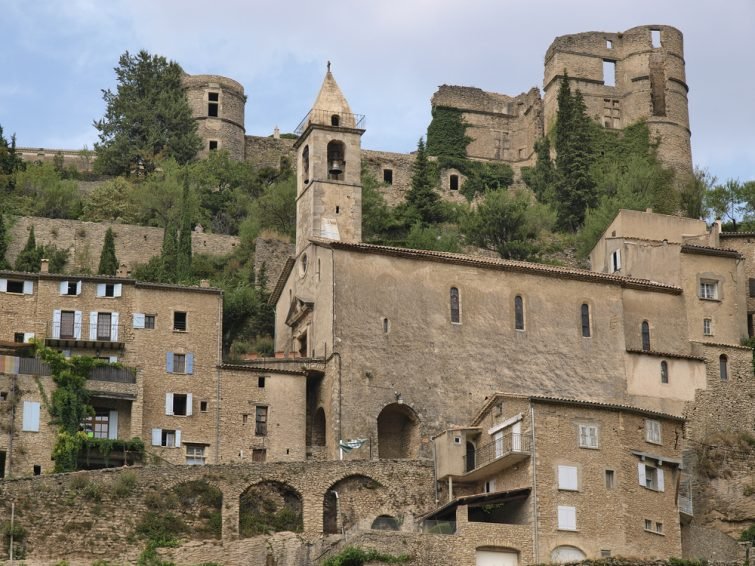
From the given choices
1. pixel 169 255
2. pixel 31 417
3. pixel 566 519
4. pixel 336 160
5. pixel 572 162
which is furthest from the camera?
pixel 572 162

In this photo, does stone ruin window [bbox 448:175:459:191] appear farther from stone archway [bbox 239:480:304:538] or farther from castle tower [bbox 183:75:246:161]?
stone archway [bbox 239:480:304:538]

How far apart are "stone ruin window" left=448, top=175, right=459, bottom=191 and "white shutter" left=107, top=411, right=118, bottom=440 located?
4381cm

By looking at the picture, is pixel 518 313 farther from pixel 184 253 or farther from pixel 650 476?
pixel 184 253

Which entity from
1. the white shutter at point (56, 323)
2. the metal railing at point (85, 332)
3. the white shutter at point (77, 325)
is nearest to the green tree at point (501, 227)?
the metal railing at point (85, 332)

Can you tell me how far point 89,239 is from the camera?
260 ft

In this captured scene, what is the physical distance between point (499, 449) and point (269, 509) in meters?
8.44

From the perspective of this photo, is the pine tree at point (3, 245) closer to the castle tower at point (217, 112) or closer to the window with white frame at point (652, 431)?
the castle tower at point (217, 112)

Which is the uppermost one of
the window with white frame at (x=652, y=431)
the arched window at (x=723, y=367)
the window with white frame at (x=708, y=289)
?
the window with white frame at (x=708, y=289)

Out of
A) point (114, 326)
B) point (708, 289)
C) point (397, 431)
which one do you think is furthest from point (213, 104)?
point (397, 431)

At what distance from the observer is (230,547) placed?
166 feet

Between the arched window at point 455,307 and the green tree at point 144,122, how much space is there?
1407 inches

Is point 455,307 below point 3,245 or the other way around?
below

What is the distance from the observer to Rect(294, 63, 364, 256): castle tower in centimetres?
6712

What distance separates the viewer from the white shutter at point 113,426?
5850 centimetres
